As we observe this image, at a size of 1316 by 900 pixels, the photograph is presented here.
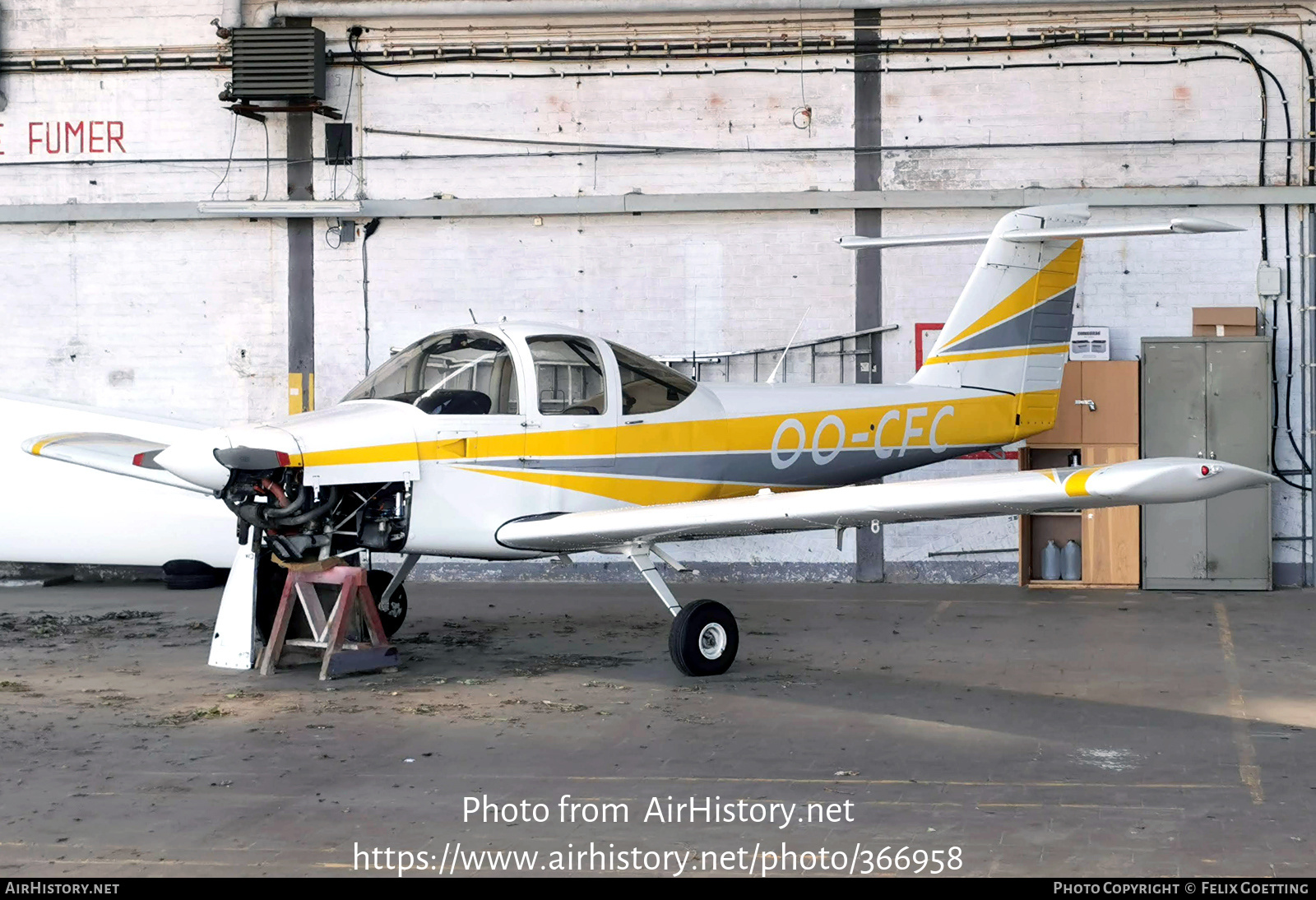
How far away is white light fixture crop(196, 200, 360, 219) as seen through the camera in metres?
11.9

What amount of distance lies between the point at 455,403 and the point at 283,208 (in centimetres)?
548

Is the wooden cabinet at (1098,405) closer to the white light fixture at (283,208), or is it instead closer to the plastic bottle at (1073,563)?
the plastic bottle at (1073,563)

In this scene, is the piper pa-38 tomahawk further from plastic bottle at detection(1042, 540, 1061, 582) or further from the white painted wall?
the white painted wall

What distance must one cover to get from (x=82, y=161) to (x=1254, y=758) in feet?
36.3

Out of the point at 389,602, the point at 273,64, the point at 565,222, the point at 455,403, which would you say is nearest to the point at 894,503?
the point at 455,403

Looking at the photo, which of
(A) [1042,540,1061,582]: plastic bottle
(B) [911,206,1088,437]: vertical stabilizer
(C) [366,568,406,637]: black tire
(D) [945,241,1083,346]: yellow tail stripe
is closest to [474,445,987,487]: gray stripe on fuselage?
(B) [911,206,1088,437]: vertical stabilizer

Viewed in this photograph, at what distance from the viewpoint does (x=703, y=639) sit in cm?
719

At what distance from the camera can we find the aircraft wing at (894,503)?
542 cm

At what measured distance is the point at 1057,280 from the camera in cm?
968

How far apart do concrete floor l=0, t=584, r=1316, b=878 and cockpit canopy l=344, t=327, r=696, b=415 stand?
1475 mm

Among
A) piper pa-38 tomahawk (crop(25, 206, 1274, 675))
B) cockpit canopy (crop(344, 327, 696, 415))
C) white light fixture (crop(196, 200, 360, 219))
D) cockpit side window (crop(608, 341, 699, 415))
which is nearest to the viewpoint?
piper pa-38 tomahawk (crop(25, 206, 1274, 675))

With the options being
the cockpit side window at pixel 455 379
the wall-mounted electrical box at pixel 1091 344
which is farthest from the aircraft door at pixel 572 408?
the wall-mounted electrical box at pixel 1091 344

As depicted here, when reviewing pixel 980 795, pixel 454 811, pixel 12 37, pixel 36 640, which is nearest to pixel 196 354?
pixel 12 37

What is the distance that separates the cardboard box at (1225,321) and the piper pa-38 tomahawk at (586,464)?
231 centimetres
